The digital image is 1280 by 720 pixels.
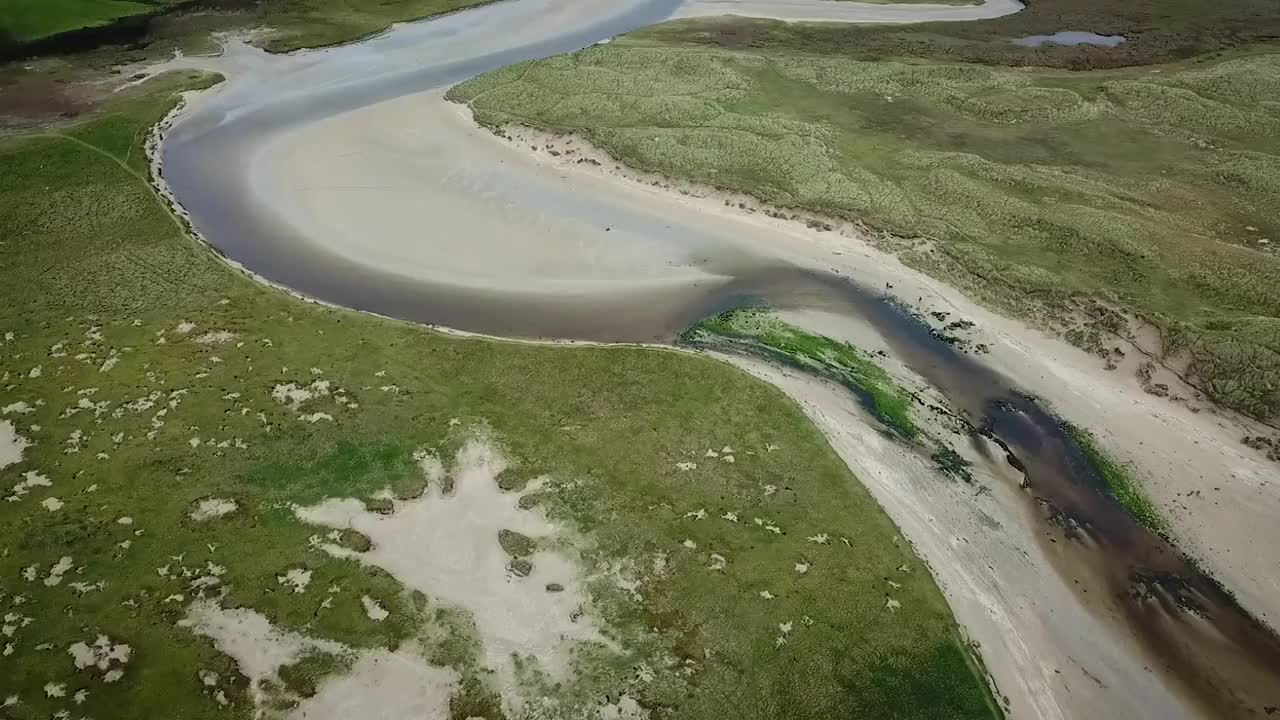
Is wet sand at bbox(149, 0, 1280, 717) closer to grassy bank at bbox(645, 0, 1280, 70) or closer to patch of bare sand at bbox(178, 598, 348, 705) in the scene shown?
patch of bare sand at bbox(178, 598, 348, 705)

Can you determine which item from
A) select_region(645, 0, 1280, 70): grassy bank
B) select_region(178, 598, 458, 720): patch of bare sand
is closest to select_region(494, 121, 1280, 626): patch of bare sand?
select_region(178, 598, 458, 720): patch of bare sand

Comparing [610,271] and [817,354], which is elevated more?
[610,271]

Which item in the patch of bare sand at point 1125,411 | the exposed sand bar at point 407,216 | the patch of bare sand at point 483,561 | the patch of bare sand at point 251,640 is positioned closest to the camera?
the patch of bare sand at point 251,640

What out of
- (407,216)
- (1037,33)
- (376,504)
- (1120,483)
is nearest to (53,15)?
(407,216)

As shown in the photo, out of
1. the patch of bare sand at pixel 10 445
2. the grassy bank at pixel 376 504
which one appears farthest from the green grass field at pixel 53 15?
the patch of bare sand at pixel 10 445

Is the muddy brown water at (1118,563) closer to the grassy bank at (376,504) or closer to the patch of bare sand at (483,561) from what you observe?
the grassy bank at (376,504)

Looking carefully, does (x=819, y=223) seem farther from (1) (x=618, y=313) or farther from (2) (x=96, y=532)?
(2) (x=96, y=532)

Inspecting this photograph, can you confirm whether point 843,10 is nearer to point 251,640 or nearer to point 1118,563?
point 1118,563
